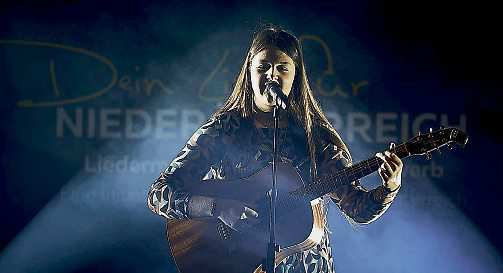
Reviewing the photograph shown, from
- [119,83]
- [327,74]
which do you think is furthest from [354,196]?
[119,83]

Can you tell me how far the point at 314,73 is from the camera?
17.9ft

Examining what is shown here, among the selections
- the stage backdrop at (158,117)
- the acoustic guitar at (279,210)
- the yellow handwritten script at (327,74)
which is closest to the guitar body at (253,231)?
the acoustic guitar at (279,210)

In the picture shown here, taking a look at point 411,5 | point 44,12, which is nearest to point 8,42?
point 44,12

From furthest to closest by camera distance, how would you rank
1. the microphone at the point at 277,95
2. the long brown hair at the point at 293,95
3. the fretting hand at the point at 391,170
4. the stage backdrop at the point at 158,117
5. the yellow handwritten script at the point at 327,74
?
1. the yellow handwritten script at the point at 327,74
2. the stage backdrop at the point at 158,117
3. the long brown hair at the point at 293,95
4. the fretting hand at the point at 391,170
5. the microphone at the point at 277,95

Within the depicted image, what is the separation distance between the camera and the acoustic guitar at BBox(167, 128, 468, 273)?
9.97 ft

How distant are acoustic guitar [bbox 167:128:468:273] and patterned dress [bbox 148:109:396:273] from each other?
0.17ft

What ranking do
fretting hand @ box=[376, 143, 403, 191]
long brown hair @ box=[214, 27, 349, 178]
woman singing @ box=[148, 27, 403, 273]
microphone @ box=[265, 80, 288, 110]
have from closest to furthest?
1. microphone @ box=[265, 80, 288, 110]
2. fretting hand @ box=[376, 143, 403, 191]
3. woman singing @ box=[148, 27, 403, 273]
4. long brown hair @ box=[214, 27, 349, 178]

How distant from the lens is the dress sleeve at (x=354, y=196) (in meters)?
3.06

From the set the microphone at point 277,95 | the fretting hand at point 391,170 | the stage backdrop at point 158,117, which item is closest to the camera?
the microphone at point 277,95

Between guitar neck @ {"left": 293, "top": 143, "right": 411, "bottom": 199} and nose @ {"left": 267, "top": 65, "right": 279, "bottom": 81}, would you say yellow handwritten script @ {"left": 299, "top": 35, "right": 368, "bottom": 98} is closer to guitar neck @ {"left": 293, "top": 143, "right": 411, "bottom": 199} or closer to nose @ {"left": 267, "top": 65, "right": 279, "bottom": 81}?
nose @ {"left": 267, "top": 65, "right": 279, "bottom": 81}

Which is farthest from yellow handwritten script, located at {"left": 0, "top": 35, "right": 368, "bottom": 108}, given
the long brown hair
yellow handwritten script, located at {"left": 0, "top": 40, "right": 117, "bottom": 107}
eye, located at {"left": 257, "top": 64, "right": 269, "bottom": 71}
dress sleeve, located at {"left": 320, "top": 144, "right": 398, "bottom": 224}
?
dress sleeve, located at {"left": 320, "top": 144, "right": 398, "bottom": 224}

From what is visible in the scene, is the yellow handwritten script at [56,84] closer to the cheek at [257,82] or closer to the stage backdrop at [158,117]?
the stage backdrop at [158,117]

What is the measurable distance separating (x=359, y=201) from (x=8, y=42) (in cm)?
320

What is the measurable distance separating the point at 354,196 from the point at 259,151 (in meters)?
0.44
